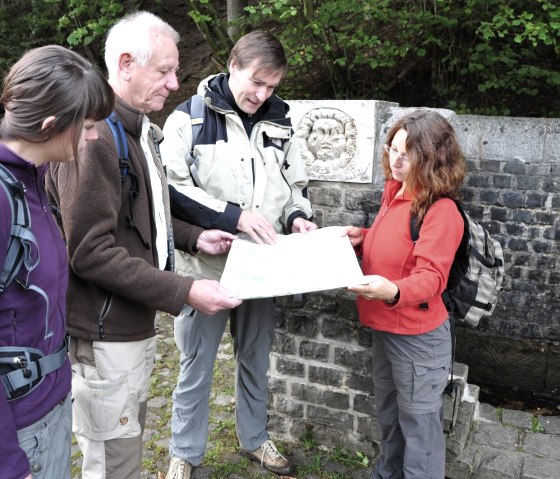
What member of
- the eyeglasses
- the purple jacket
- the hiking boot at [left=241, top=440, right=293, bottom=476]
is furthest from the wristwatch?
the hiking boot at [left=241, top=440, right=293, bottom=476]

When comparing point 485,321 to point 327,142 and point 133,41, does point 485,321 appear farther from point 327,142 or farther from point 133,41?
point 133,41

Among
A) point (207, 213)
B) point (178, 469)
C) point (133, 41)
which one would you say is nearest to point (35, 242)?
point (133, 41)

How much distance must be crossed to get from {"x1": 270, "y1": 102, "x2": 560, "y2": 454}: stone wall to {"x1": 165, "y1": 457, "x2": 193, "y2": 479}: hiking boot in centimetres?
73

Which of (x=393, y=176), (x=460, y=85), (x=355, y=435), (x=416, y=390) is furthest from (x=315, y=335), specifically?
(x=460, y=85)

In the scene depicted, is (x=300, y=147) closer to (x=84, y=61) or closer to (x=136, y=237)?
(x=136, y=237)

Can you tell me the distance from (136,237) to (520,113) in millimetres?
7101

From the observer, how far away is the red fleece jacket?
2355 millimetres

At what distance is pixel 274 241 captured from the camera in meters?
2.68

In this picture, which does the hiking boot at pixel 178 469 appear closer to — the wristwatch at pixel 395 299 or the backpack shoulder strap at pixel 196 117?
the wristwatch at pixel 395 299

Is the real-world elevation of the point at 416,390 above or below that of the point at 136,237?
below

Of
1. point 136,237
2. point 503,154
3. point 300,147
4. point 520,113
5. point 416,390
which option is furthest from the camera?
point 520,113

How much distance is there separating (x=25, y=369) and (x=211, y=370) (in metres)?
1.53

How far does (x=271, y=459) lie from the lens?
330 cm

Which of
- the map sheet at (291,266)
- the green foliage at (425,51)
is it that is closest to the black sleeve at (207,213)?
the map sheet at (291,266)
